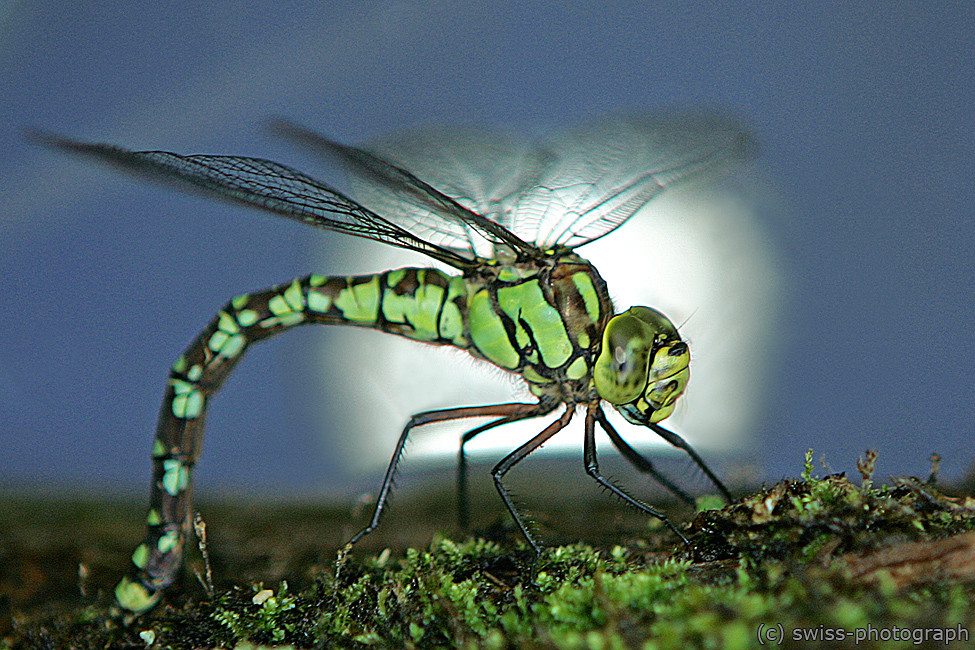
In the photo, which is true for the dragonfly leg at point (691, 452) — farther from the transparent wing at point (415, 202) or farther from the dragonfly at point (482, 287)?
the transparent wing at point (415, 202)

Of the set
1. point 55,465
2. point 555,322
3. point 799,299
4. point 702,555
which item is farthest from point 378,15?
point 702,555

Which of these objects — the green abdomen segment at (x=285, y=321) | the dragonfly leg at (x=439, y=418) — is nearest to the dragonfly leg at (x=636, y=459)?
the dragonfly leg at (x=439, y=418)

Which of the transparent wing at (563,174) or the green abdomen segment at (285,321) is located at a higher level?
the transparent wing at (563,174)

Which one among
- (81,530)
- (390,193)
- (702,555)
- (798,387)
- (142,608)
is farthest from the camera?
(798,387)

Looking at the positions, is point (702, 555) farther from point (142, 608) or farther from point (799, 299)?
point (799, 299)

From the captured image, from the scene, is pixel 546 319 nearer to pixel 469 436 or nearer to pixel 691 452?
pixel 469 436

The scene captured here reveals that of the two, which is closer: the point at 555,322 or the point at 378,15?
the point at 555,322

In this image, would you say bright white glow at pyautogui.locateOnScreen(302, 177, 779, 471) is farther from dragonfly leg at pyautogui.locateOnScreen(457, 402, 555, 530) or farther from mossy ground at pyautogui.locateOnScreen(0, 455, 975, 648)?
mossy ground at pyautogui.locateOnScreen(0, 455, 975, 648)
